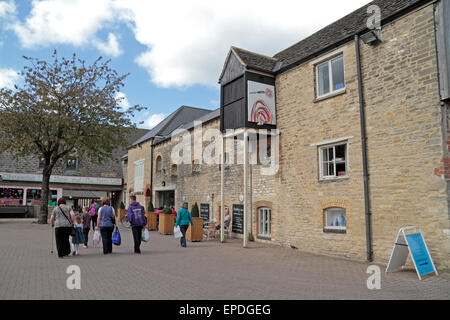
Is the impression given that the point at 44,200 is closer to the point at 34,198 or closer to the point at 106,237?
the point at 106,237

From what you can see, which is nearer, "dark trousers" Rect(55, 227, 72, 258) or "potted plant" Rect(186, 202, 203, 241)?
"dark trousers" Rect(55, 227, 72, 258)

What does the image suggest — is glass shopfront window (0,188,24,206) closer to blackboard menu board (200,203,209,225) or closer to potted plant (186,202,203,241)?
blackboard menu board (200,203,209,225)

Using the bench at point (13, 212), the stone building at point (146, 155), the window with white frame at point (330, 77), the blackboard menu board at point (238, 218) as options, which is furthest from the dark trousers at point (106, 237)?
the bench at point (13, 212)

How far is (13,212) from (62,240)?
25.6m

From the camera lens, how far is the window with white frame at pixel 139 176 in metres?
27.8

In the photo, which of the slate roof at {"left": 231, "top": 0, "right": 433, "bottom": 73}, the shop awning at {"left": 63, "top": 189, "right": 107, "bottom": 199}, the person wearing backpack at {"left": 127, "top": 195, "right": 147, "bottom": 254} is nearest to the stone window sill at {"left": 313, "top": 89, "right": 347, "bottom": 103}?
the slate roof at {"left": 231, "top": 0, "right": 433, "bottom": 73}

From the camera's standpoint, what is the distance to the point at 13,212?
30.8 meters

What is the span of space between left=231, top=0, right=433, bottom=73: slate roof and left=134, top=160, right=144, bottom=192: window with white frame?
1626cm

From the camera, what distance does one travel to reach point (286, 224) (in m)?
12.6

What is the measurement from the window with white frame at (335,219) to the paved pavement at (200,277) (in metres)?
0.96

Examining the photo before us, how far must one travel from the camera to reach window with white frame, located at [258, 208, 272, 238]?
14.0 metres
